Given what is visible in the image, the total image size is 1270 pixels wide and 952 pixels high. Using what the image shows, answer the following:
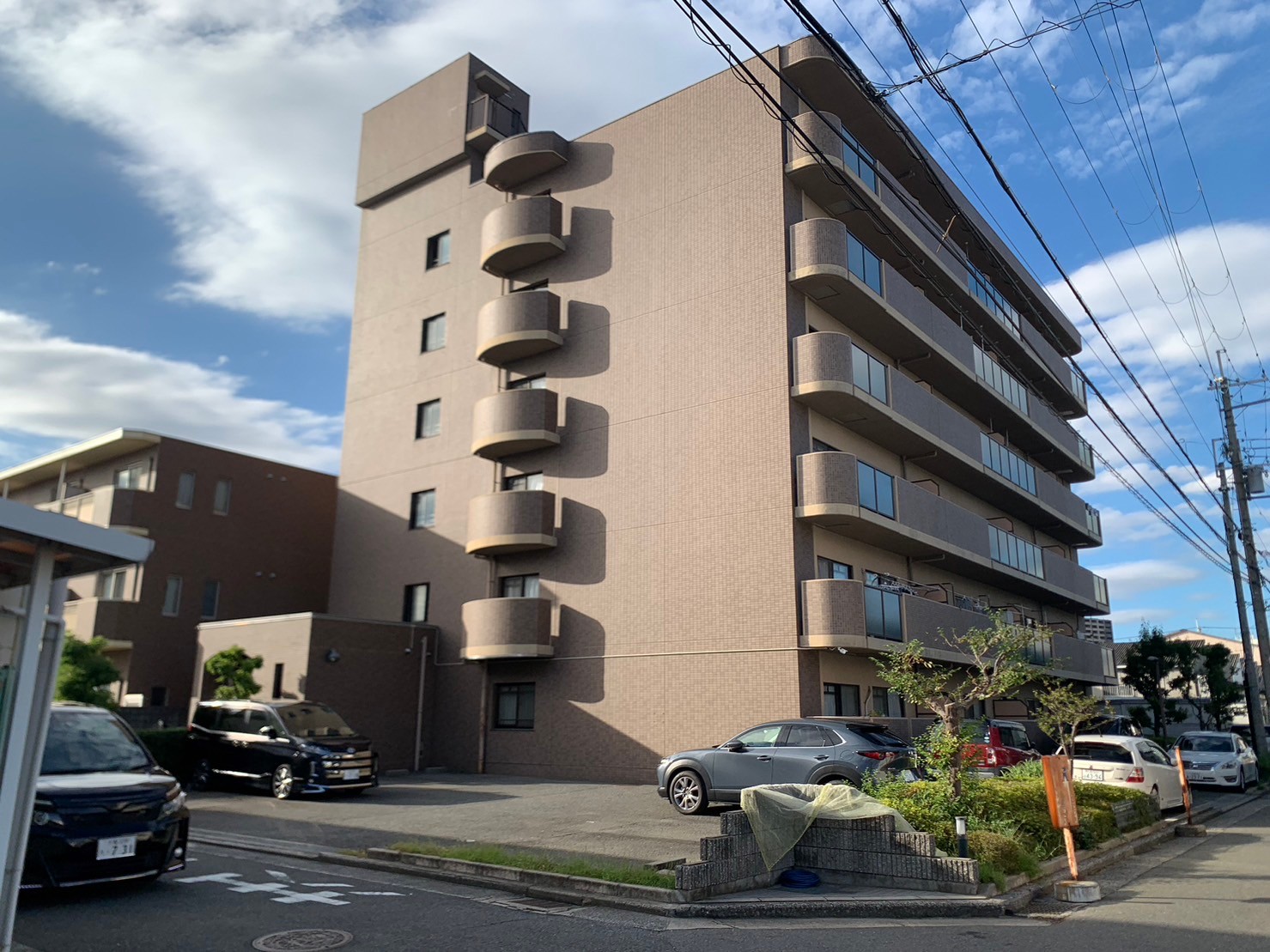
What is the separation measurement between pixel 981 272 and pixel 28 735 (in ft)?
105

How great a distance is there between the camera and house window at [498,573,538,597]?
→ 24.9 m

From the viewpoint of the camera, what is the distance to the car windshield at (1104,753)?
17406 mm

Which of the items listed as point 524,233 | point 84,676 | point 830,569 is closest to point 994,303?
point 830,569

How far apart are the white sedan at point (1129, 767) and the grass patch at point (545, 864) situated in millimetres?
10401

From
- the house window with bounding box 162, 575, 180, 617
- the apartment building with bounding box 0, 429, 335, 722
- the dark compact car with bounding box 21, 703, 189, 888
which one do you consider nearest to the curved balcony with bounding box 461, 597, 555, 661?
the apartment building with bounding box 0, 429, 335, 722

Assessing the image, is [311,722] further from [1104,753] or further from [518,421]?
[1104,753]

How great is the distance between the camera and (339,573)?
97.2ft

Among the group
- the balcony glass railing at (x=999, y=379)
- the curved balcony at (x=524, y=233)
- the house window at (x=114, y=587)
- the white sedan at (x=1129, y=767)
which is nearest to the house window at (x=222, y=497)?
the house window at (x=114, y=587)

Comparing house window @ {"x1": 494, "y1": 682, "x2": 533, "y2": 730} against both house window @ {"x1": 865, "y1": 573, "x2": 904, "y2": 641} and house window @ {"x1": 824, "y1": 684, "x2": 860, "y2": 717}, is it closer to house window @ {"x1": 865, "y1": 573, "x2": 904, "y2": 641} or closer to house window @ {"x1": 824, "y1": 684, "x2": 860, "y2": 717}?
house window @ {"x1": 824, "y1": 684, "x2": 860, "y2": 717}

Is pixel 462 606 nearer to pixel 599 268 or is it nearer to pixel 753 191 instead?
pixel 599 268

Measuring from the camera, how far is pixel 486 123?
94.5ft

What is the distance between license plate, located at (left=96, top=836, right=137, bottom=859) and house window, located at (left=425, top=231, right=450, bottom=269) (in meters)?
22.8

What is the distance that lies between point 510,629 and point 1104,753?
12.9 metres

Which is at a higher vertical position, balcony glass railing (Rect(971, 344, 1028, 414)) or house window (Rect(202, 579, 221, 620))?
balcony glass railing (Rect(971, 344, 1028, 414))
